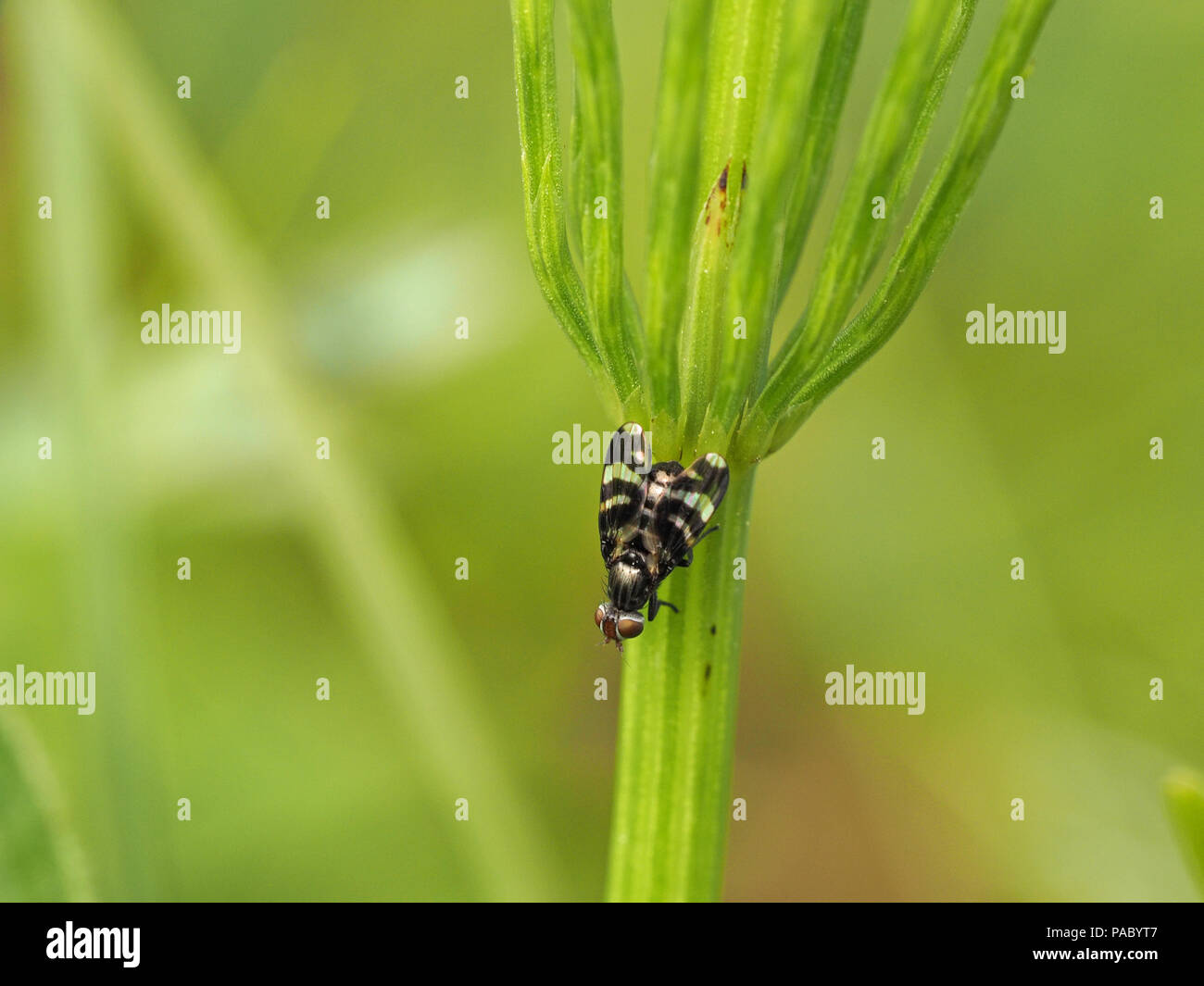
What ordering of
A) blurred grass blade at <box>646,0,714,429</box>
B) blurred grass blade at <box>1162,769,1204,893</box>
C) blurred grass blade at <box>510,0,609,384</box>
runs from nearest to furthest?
blurred grass blade at <box>1162,769,1204,893</box>
blurred grass blade at <box>646,0,714,429</box>
blurred grass blade at <box>510,0,609,384</box>

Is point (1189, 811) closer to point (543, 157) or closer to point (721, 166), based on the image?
point (721, 166)

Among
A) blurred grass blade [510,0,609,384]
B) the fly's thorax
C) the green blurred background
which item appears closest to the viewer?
blurred grass blade [510,0,609,384]

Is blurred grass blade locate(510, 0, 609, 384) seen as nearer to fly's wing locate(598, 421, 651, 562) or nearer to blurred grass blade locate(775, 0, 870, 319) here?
fly's wing locate(598, 421, 651, 562)

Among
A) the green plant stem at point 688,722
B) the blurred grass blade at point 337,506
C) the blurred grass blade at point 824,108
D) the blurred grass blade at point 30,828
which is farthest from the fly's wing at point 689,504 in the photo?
the blurred grass blade at point 337,506

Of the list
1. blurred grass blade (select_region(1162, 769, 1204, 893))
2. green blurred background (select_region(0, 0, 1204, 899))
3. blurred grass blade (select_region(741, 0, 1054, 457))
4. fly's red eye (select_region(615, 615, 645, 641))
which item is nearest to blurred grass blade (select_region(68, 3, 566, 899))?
green blurred background (select_region(0, 0, 1204, 899))

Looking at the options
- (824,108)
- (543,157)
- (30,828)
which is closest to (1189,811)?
(824,108)

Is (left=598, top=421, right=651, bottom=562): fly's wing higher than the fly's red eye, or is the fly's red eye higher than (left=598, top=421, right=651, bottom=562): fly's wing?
(left=598, top=421, right=651, bottom=562): fly's wing
